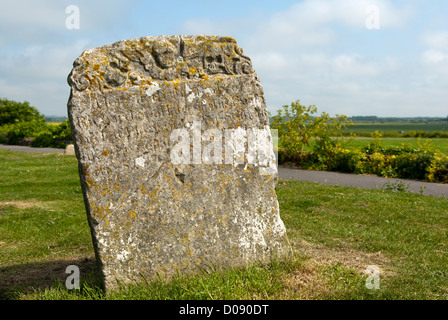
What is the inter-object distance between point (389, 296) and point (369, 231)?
→ 2721 millimetres

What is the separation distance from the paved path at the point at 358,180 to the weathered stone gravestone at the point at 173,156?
7.23 m

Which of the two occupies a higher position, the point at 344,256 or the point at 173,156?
the point at 173,156

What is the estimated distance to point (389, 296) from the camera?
13.7ft

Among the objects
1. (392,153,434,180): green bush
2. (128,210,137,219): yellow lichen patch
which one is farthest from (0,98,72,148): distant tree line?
(128,210,137,219): yellow lichen patch

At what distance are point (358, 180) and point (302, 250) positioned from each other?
7.44 metres

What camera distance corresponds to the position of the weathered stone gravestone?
3.98 m

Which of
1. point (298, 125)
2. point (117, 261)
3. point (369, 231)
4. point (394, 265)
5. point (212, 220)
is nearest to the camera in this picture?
point (117, 261)

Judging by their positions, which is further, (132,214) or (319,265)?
(319,265)

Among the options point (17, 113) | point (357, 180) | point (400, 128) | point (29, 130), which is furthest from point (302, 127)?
point (400, 128)

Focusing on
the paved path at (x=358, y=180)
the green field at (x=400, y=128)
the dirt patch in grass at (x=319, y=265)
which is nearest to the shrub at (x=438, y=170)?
the paved path at (x=358, y=180)

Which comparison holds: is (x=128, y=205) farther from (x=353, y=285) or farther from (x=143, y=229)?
(x=353, y=285)

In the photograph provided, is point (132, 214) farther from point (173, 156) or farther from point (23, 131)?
point (23, 131)

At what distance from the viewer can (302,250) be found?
5641 millimetres
